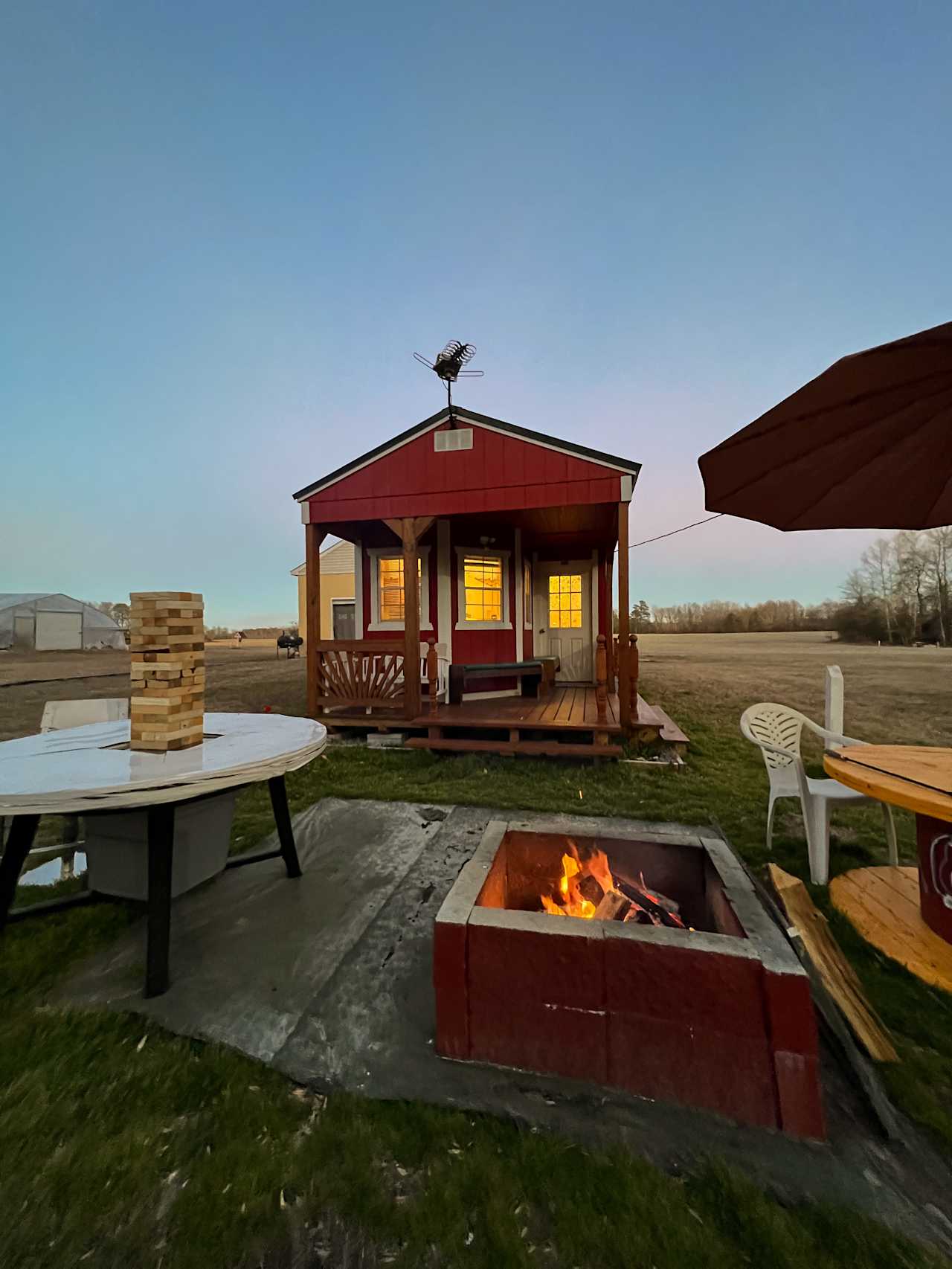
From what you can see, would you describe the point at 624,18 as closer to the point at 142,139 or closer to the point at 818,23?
the point at 818,23

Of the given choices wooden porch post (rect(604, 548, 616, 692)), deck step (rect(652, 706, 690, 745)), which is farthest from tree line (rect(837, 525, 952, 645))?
deck step (rect(652, 706, 690, 745))

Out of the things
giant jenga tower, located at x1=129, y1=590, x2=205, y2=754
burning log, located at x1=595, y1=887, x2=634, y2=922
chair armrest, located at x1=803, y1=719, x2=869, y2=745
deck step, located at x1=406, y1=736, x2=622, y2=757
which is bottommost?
deck step, located at x1=406, y1=736, x2=622, y2=757

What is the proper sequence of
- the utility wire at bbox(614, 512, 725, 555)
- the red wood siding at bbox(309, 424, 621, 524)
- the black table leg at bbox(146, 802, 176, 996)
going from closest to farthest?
the black table leg at bbox(146, 802, 176, 996), the red wood siding at bbox(309, 424, 621, 524), the utility wire at bbox(614, 512, 725, 555)

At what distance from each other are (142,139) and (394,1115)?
1509cm

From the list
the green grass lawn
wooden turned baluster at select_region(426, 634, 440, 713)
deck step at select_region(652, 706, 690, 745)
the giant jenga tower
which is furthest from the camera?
wooden turned baluster at select_region(426, 634, 440, 713)

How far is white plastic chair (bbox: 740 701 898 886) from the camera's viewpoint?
276 cm

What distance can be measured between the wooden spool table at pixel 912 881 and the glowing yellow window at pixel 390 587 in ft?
20.3

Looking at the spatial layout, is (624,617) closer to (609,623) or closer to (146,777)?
(609,623)

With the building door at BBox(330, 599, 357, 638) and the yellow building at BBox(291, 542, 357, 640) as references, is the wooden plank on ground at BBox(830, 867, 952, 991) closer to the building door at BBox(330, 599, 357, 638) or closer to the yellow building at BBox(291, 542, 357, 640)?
the building door at BBox(330, 599, 357, 638)

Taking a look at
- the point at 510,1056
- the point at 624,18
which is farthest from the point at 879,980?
the point at 624,18

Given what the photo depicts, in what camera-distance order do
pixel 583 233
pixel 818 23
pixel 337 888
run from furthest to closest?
pixel 583 233, pixel 818 23, pixel 337 888

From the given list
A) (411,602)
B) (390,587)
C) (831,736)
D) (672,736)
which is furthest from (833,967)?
(390,587)

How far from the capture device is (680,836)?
2.19 meters

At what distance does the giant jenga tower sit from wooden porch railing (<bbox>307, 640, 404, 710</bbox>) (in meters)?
4.03
